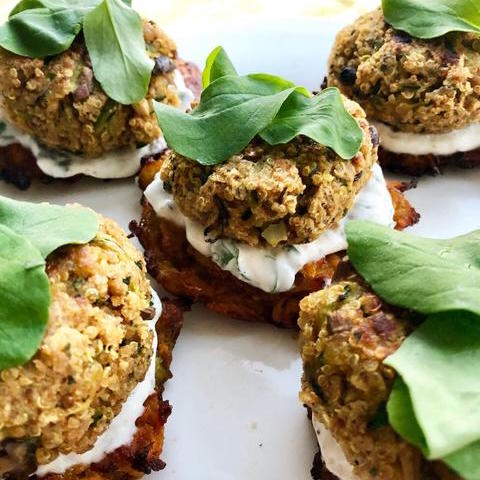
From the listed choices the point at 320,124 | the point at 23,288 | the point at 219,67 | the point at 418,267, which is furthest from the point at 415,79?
the point at 23,288

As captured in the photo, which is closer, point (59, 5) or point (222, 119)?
point (222, 119)

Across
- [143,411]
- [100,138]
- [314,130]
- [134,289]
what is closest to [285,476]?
[143,411]

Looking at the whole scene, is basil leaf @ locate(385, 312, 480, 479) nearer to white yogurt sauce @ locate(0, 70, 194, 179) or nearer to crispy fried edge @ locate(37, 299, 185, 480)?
crispy fried edge @ locate(37, 299, 185, 480)

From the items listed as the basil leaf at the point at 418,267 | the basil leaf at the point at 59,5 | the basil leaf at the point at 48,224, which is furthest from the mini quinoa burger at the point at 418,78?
the basil leaf at the point at 48,224

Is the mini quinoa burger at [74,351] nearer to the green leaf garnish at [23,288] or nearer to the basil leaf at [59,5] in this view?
the green leaf garnish at [23,288]

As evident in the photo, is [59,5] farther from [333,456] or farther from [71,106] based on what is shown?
[333,456]
